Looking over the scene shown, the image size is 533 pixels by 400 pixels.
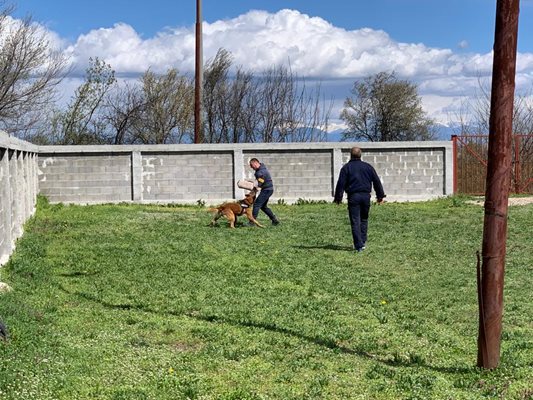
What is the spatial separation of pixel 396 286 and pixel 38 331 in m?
5.05

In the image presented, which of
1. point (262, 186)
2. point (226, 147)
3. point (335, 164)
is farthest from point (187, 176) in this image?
point (262, 186)

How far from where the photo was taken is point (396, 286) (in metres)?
11.2

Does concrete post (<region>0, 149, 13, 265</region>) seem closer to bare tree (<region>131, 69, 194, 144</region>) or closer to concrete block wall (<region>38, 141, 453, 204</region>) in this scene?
concrete block wall (<region>38, 141, 453, 204</region>)

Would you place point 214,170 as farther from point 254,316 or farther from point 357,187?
point 254,316

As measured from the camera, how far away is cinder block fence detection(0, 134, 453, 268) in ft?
84.9

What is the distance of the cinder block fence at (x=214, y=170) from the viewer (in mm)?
25875

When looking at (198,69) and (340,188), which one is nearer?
(340,188)

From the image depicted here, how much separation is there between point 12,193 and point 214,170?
11929 mm

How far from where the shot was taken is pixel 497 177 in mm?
6508

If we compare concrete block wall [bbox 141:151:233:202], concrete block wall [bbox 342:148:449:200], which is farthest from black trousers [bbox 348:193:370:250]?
concrete block wall [bbox 342:148:449:200]

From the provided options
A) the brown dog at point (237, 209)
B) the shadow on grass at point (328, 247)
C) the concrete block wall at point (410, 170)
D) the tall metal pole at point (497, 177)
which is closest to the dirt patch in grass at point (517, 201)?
the concrete block wall at point (410, 170)

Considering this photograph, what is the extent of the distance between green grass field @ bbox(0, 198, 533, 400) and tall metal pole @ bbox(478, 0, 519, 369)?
1.14 feet

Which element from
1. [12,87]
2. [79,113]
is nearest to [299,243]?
[12,87]

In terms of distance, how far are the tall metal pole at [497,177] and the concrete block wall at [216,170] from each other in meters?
19.8
